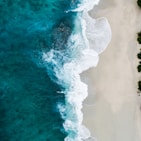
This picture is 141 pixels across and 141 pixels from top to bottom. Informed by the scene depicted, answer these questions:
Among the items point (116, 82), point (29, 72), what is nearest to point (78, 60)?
point (116, 82)

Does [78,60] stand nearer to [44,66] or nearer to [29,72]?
[44,66]

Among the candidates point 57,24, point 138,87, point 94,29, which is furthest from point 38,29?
point 138,87

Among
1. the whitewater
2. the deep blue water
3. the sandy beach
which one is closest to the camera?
the deep blue water

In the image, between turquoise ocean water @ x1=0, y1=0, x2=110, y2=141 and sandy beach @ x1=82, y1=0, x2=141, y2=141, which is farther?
sandy beach @ x1=82, y1=0, x2=141, y2=141

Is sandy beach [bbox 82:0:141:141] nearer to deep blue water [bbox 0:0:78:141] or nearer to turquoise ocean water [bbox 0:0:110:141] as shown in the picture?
turquoise ocean water [bbox 0:0:110:141]

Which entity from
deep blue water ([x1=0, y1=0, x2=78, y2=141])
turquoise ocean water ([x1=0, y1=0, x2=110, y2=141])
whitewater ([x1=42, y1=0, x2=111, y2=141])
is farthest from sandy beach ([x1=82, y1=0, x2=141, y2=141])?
deep blue water ([x1=0, y1=0, x2=78, y2=141])

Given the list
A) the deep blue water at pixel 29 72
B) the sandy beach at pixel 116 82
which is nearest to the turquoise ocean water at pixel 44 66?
the deep blue water at pixel 29 72

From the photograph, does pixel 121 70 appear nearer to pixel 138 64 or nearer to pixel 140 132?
pixel 138 64
